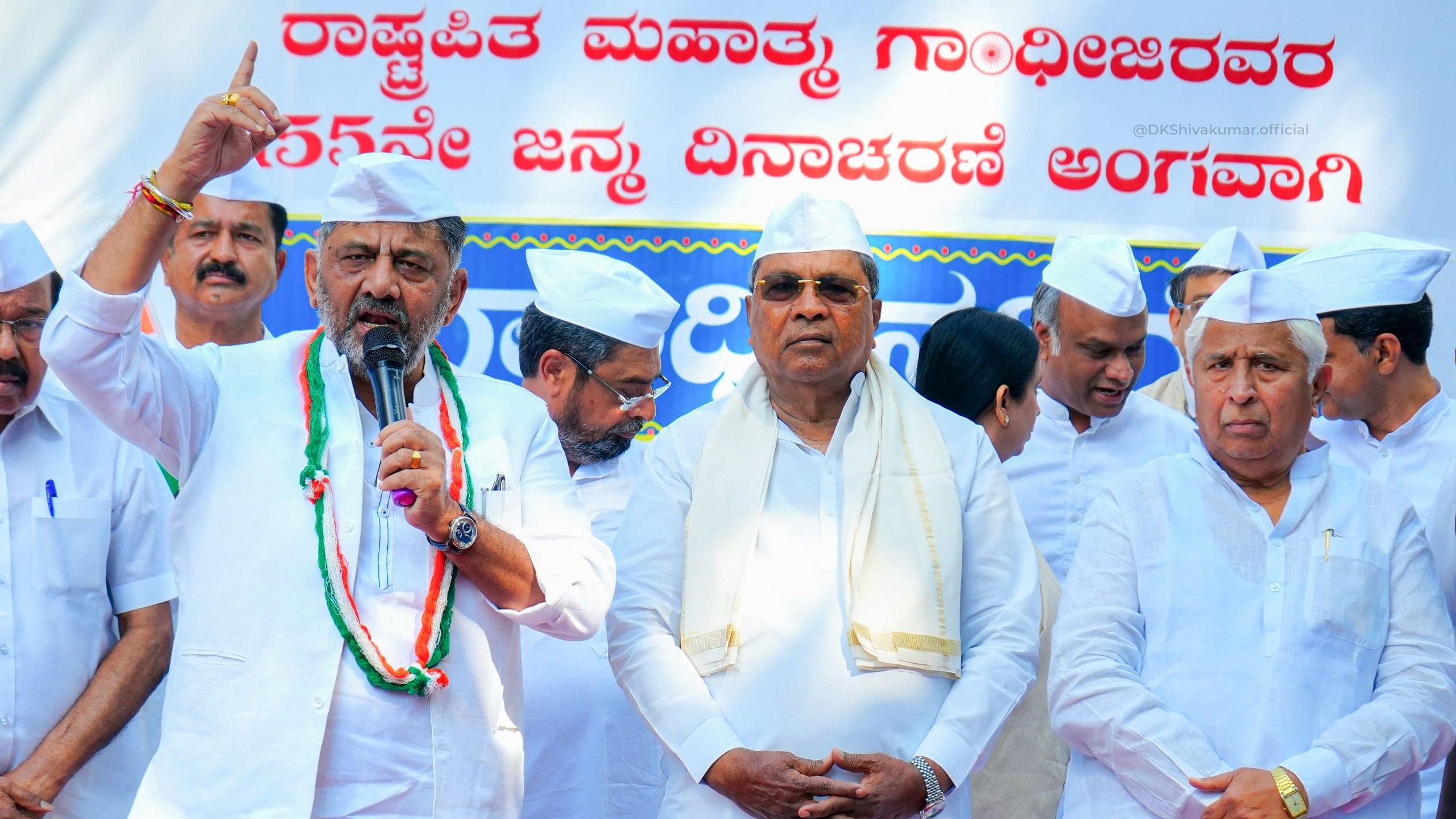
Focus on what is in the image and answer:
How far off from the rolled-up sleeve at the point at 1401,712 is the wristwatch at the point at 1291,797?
18 millimetres

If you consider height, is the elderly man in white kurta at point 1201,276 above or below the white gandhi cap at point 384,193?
above

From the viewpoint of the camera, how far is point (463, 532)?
8.36ft

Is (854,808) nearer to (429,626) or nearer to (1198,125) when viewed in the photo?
(429,626)

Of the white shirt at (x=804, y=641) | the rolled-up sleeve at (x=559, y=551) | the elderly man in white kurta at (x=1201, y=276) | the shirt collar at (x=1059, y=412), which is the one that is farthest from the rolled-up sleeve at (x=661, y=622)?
the elderly man in white kurta at (x=1201, y=276)

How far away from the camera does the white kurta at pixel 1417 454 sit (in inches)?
153

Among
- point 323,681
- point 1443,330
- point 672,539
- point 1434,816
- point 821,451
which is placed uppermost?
point 1443,330

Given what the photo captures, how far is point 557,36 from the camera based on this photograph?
511 centimetres

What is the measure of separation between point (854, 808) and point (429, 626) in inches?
33.8

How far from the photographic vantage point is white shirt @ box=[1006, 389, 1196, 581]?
440 cm

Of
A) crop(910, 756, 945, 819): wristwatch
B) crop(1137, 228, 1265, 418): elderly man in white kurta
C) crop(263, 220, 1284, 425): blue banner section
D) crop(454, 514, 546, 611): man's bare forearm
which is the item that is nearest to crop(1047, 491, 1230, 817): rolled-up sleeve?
crop(910, 756, 945, 819): wristwatch

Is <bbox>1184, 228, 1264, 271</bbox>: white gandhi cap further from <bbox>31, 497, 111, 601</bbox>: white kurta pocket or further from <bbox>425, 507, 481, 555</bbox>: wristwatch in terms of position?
<bbox>31, 497, 111, 601</bbox>: white kurta pocket

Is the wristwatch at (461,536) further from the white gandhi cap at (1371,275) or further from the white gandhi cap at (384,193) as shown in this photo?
the white gandhi cap at (1371,275)

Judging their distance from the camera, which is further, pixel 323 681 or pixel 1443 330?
pixel 1443 330

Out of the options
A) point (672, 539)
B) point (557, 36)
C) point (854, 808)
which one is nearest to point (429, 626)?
point (672, 539)
